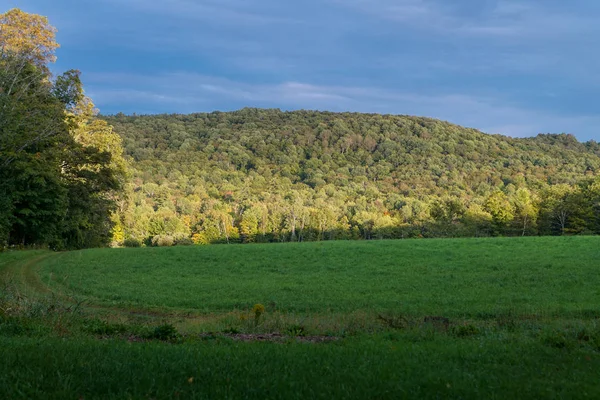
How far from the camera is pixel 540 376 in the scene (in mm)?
6414

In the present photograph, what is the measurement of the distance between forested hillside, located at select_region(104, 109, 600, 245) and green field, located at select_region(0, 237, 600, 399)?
2092 inches

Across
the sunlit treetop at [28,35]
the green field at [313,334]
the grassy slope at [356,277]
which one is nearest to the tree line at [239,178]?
the sunlit treetop at [28,35]

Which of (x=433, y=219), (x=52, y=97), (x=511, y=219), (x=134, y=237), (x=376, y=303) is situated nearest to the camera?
(x=376, y=303)

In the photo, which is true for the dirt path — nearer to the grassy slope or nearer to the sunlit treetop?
the grassy slope

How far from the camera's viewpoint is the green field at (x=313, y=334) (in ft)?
19.0

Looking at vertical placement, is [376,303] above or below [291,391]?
below

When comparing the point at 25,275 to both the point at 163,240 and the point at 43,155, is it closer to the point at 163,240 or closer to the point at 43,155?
the point at 43,155

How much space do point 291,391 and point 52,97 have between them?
3889 centimetres

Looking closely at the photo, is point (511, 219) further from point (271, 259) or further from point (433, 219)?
point (271, 259)

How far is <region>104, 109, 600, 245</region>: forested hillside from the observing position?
92.8 metres

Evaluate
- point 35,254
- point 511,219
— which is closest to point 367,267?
point 35,254

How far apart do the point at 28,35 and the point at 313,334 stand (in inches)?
1548

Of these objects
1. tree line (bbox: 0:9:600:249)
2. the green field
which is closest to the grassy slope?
the green field

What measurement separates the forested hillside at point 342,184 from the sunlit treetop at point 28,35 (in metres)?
33.7
